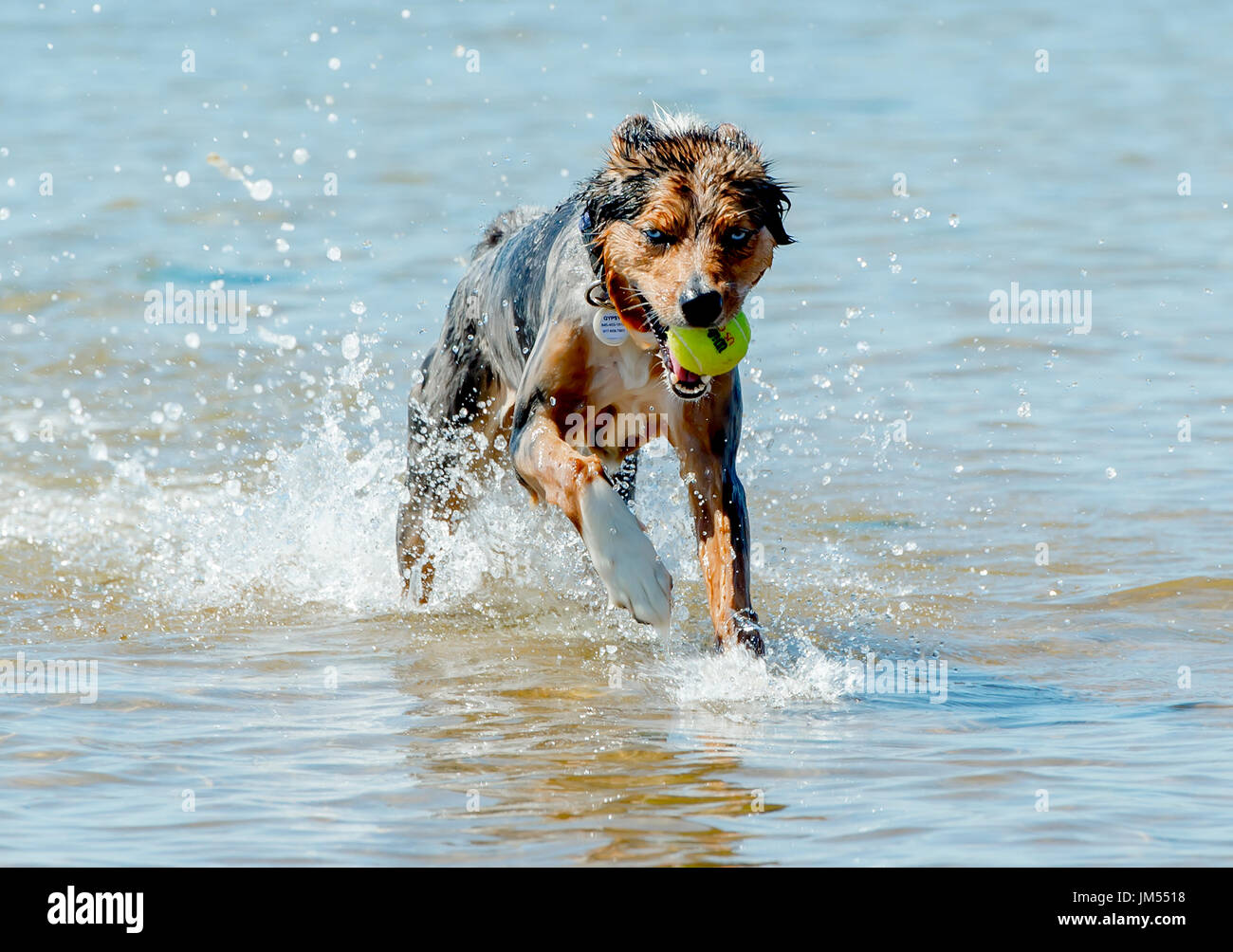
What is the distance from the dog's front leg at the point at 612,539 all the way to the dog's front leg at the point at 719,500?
1.46 ft

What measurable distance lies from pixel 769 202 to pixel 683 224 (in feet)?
1.01

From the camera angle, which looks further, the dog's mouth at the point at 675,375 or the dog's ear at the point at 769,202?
the dog's mouth at the point at 675,375

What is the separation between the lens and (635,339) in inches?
206

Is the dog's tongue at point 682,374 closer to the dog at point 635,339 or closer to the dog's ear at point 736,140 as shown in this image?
the dog at point 635,339

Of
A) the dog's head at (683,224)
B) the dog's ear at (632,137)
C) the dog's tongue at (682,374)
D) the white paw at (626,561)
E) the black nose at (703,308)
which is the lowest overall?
the white paw at (626,561)

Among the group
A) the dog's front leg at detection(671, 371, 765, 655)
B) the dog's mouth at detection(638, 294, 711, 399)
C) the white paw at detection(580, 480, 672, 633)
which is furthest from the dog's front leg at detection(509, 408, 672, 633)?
the dog's front leg at detection(671, 371, 765, 655)

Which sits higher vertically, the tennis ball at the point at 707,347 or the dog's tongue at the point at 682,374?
the tennis ball at the point at 707,347

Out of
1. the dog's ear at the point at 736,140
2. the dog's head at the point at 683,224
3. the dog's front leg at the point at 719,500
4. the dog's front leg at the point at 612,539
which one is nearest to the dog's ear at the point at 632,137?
the dog's head at the point at 683,224

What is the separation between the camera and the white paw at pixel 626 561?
4723mm

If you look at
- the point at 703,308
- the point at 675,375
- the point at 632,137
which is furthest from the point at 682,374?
the point at 632,137

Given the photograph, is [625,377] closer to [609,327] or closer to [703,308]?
[609,327]

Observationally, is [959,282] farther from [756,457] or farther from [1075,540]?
[1075,540]

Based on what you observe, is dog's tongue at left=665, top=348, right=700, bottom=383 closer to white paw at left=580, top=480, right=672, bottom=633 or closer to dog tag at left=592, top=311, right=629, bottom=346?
dog tag at left=592, top=311, right=629, bottom=346

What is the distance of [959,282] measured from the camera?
10711 millimetres
